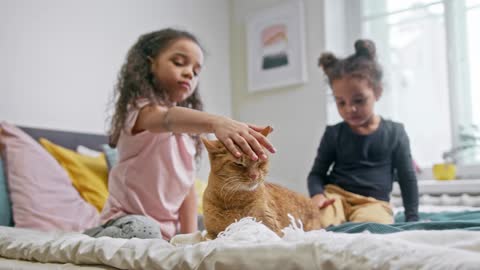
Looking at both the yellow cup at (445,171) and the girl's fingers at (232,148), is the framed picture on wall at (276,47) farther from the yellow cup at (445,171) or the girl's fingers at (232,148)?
the girl's fingers at (232,148)

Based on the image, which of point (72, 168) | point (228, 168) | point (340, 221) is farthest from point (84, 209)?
point (228, 168)

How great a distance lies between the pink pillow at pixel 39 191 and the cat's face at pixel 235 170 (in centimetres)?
81

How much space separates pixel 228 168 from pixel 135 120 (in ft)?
1.39

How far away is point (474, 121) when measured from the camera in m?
2.41

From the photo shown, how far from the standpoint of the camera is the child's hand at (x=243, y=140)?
2.60 ft

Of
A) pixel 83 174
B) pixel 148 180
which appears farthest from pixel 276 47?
pixel 148 180

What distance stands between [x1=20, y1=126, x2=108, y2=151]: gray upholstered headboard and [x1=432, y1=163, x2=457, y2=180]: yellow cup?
162cm

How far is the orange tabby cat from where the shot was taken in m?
0.82

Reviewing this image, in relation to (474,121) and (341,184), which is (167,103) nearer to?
(341,184)

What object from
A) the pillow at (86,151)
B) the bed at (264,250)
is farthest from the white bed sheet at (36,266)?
the pillow at (86,151)

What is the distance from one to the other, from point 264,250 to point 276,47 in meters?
2.48

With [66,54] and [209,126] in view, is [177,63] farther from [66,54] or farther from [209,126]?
[66,54]

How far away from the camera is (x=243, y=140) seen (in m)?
0.79

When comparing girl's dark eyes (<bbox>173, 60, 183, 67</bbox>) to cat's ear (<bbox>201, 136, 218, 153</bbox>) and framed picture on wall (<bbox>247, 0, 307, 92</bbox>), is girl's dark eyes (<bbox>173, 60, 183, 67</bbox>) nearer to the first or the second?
cat's ear (<bbox>201, 136, 218, 153</bbox>)
